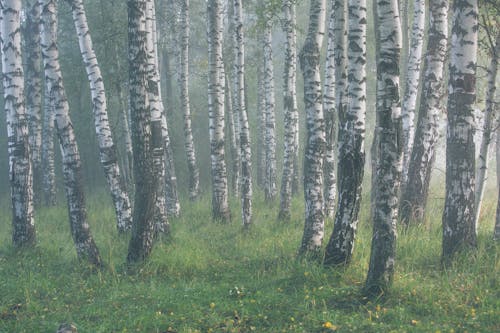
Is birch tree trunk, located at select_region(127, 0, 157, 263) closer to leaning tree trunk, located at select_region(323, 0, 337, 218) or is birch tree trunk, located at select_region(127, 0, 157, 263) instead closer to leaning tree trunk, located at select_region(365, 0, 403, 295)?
leaning tree trunk, located at select_region(365, 0, 403, 295)

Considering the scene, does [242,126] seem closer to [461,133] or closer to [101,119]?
[101,119]

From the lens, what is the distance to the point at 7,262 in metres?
10.2

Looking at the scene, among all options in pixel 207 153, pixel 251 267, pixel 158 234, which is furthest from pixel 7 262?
pixel 207 153

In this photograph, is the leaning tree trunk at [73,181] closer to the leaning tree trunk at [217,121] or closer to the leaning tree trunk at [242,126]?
the leaning tree trunk at [242,126]

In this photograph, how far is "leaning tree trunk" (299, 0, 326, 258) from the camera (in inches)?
366

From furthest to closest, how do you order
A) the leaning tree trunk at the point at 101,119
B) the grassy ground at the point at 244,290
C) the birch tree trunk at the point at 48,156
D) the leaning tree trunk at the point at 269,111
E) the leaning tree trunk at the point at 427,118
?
the birch tree trunk at the point at 48,156 < the leaning tree trunk at the point at 269,111 < the leaning tree trunk at the point at 101,119 < the leaning tree trunk at the point at 427,118 < the grassy ground at the point at 244,290

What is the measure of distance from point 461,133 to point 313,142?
107 inches

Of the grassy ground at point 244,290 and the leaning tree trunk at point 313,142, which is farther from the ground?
the leaning tree trunk at point 313,142

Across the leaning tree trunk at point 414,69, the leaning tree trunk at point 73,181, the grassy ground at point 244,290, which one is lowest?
the grassy ground at point 244,290

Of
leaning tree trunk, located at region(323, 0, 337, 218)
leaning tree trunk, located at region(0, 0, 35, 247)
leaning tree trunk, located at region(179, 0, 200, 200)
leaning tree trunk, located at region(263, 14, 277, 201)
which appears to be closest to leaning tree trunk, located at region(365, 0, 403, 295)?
leaning tree trunk, located at region(323, 0, 337, 218)

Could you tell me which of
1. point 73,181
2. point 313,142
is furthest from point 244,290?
point 73,181

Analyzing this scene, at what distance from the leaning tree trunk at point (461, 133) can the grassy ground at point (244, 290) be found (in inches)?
17.1

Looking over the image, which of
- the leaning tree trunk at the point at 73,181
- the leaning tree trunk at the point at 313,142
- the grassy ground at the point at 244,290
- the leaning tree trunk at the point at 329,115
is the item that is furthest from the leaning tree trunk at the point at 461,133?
the leaning tree trunk at the point at 73,181

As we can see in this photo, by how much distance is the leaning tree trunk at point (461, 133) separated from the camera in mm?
8086
